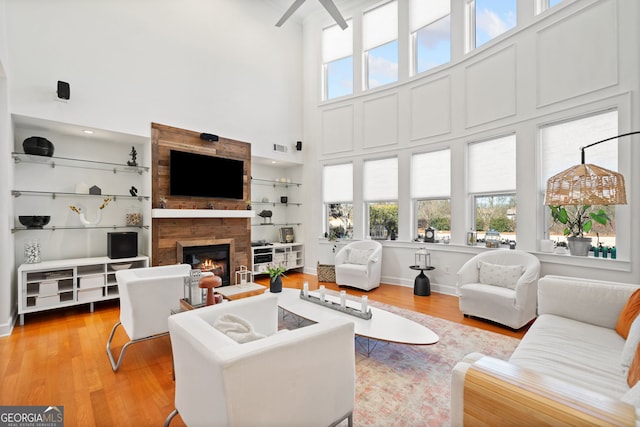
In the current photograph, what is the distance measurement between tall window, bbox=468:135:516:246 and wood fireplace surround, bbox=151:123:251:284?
4208 millimetres

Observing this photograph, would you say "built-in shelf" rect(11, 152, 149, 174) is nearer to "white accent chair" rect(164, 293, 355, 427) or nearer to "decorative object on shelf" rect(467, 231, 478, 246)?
"white accent chair" rect(164, 293, 355, 427)

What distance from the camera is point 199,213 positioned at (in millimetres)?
5012

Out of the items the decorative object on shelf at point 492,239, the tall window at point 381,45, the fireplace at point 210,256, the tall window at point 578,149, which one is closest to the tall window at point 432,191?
the decorative object on shelf at point 492,239

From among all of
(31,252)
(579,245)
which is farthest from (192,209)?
(579,245)

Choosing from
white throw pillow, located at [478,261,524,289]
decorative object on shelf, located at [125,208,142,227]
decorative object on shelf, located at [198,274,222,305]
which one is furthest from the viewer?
decorative object on shelf, located at [125,208,142,227]

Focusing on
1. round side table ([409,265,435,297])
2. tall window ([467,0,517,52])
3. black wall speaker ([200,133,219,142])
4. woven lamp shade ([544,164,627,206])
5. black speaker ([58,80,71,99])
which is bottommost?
round side table ([409,265,435,297])

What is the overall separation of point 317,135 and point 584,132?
4.69 meters

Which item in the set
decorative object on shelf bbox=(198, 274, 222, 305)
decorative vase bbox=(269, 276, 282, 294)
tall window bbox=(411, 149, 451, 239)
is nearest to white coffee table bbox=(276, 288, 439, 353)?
decorative vase bbox=(269, 276, 282, 294)

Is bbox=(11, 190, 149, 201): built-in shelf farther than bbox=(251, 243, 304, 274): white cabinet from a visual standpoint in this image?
No

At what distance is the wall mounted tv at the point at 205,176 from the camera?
489 cm

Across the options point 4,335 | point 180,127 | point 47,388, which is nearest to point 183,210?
point 180,127

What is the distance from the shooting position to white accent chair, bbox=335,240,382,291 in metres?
5.16

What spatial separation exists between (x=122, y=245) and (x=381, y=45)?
6.08 m
